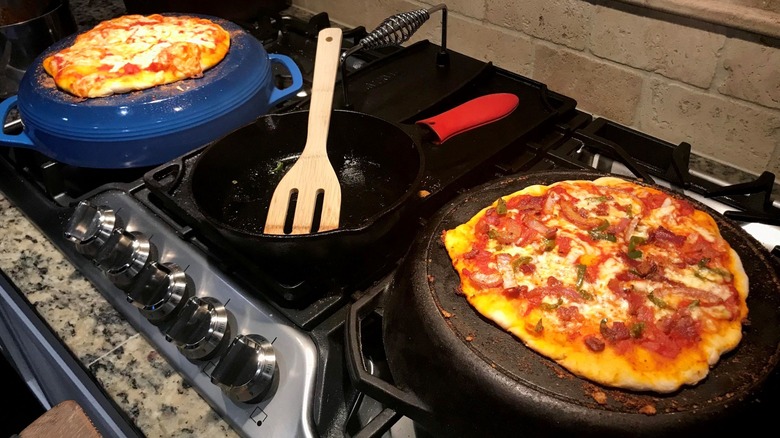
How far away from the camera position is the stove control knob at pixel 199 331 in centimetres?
81

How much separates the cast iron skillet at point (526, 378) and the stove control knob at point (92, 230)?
50 centimetres

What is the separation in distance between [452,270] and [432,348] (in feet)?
0.40

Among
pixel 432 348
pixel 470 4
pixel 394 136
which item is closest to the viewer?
pixel 432 348

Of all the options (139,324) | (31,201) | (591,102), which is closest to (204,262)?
(139,324)

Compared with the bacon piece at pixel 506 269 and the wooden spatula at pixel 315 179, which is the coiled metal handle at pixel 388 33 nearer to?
the wooden spatula at pixel 315 179

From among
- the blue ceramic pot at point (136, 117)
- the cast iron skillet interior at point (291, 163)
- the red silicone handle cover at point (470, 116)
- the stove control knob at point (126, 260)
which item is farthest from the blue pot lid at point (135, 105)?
the red silicone handle cover at point (470, 116)

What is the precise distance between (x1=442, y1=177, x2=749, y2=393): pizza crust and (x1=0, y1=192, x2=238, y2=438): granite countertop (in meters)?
0.41

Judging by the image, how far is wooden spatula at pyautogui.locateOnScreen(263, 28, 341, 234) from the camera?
0.91 m

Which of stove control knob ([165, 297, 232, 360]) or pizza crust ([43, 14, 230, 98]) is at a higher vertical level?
pizza crust ([43, 14, 230, 98])

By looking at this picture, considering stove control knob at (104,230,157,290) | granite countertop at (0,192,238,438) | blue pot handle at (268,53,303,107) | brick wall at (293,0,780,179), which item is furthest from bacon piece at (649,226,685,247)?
blue pot handle at (268,53,303,107)

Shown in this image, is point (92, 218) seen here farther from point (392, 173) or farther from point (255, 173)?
point (392, 173)

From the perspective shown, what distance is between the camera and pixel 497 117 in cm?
119

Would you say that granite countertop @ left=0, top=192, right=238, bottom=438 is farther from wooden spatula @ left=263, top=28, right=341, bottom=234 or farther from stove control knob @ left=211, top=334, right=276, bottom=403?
wooden spatula @ left=263, top=28, right=341, bottom=234

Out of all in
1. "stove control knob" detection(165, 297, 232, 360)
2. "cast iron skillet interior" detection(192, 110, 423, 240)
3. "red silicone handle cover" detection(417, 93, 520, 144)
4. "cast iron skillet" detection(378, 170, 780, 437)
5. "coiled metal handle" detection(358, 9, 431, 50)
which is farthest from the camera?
"coiled metal handle" detection(358, 9, 431, 50)
